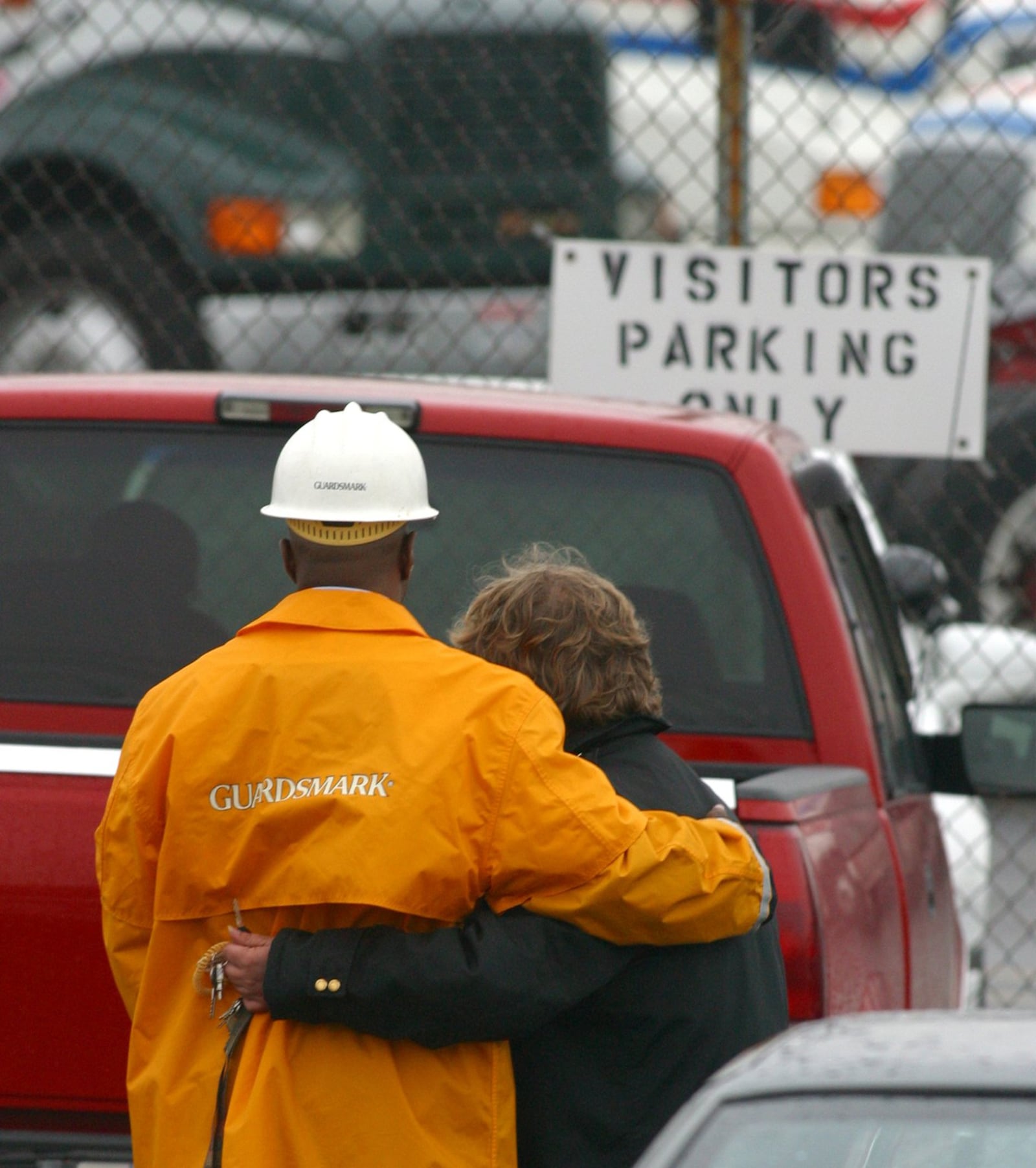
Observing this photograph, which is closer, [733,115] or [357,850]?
[357,850]

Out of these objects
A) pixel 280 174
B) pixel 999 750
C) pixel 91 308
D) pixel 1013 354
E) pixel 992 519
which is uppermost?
pixel 280 174

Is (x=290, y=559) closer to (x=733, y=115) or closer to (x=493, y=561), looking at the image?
(x=493, y=561)

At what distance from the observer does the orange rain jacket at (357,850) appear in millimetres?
2342

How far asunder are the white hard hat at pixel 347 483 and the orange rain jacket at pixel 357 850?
9cm

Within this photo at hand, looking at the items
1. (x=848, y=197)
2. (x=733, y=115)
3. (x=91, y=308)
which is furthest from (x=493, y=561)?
(x=848, y=197)

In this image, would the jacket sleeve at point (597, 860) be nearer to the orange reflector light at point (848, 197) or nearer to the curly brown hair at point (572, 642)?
the curly brown hair at point (572, 642)

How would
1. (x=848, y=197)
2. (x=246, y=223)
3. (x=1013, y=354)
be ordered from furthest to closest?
(x=848, y=197), (x=246, y=223), (x=1013, y=354)

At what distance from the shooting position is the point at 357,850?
233 cm

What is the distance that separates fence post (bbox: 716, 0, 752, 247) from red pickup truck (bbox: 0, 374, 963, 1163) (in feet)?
7.26

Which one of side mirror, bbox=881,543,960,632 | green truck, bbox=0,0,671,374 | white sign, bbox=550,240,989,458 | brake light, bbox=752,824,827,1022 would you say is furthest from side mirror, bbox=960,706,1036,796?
green truck, bbox=0,0,671,374

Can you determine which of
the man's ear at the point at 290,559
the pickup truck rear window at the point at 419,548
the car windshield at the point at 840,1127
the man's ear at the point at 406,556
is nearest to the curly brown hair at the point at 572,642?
the man's ear at the point at 406,556

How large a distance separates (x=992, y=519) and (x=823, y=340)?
125 inches

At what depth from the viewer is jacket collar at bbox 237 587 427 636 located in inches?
97.6

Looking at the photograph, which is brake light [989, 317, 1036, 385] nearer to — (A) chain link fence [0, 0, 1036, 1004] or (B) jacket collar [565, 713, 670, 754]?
(A) chain link fence [0, 0, 1036, 1004]
